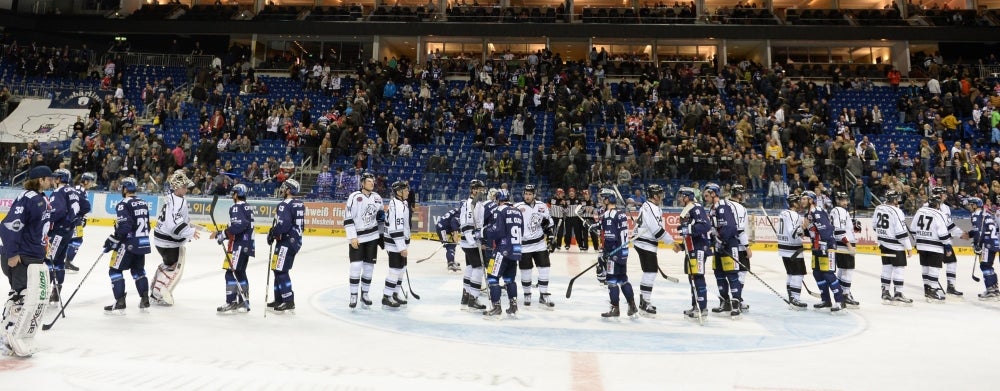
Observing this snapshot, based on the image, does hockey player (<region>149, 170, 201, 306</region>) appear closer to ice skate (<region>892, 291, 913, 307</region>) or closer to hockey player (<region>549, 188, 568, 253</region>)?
ice skate (<region>892, 291, 913, 307</region>)

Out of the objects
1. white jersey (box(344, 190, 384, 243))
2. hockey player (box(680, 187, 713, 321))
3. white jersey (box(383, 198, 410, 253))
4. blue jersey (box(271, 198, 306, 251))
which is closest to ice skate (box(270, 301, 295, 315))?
blue jersey (box(271, 198, 306, 251))

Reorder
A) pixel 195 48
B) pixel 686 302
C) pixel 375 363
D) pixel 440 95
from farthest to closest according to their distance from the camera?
pixel 195 48
pixel 440 95
pixel 686 302
pixel 375 363

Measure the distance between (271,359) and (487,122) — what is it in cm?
1894

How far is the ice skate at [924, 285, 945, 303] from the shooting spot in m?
9.44

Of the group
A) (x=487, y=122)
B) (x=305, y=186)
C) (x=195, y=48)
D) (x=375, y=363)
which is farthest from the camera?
(x=195, y=48)

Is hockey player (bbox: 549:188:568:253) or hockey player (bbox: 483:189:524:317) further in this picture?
hockey player (bbox: 549:188:568:253)

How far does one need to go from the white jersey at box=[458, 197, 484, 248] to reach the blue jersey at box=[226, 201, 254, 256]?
3069 millimetres

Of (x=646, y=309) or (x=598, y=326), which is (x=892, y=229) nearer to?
(x=646, y=309)

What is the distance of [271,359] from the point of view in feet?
17.7

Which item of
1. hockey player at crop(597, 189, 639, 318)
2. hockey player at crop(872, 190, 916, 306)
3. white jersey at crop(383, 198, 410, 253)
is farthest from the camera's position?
hockey player at crop(872, 190, 916, 306)

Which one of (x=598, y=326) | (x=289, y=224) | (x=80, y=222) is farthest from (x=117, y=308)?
(x=598, y=326)

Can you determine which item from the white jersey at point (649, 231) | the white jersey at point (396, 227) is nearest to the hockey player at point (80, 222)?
the white jersey at point (396, 227)

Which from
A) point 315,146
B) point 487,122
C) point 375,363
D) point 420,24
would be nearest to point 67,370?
point 375,363

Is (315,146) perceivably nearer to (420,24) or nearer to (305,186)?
(305,186)
